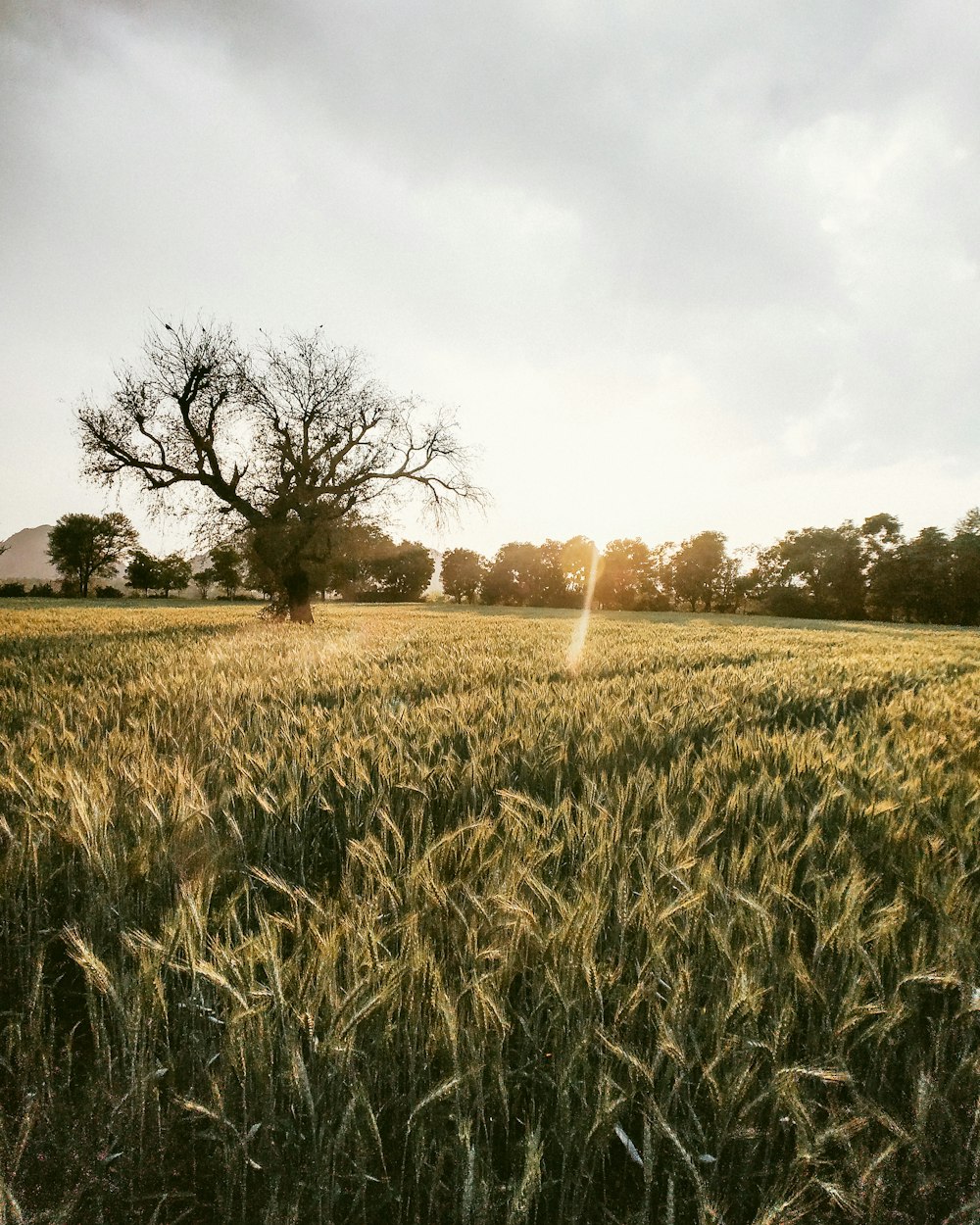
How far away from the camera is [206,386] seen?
59.0ft

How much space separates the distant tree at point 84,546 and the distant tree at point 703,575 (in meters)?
81.0

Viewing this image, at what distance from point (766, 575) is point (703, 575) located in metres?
8.73

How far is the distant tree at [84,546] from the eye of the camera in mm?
80375

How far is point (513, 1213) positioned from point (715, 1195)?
1.05 ft

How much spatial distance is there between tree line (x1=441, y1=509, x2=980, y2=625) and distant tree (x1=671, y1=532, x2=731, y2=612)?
14 cm

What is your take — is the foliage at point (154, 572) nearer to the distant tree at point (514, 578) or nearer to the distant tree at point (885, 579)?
the distant tree at point (514, 578)

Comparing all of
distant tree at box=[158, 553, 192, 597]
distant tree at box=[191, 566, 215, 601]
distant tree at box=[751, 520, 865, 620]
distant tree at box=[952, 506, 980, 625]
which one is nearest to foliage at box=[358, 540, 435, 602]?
distant tree at box=[191, 566, 215, 601]

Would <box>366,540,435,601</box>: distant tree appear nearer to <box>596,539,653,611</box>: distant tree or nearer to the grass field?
<box>596,539,653,611</box>: distant tree

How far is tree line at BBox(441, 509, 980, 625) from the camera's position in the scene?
5734 cm

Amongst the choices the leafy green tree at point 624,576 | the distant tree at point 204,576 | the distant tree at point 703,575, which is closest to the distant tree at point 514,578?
the leafy green tree at point 624,576

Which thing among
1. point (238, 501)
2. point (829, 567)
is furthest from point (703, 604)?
point (238, 501)

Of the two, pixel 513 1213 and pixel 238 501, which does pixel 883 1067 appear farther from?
pixel 238 501

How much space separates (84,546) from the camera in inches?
3167

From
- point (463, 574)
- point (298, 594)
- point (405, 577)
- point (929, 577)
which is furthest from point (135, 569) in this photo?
point (929, 577)
